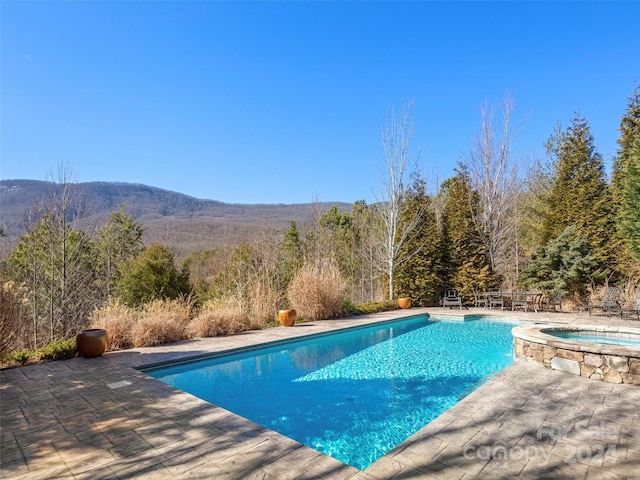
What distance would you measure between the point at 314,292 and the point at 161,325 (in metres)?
4.17

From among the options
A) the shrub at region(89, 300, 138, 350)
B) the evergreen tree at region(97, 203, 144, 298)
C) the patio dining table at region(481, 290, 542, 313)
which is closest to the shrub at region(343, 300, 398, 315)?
the patio dining table at region(481, 290, 542, 313)

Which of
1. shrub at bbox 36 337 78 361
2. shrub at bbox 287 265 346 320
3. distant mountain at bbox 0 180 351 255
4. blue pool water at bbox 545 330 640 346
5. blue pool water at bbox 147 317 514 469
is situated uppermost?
distant mountain at bbox 0 180 351 255

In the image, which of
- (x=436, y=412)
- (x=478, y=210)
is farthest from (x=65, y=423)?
(x=478, y=210)

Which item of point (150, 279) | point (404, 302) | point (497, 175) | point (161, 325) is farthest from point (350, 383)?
point (497, 175)

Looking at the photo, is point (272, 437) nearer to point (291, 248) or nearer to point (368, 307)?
point (368, 307)

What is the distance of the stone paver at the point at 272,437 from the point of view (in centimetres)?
242

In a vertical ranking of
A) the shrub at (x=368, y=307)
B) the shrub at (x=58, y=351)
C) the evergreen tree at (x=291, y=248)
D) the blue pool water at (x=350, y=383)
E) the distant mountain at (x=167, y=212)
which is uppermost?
the distant mountain at (x=167, y=212)

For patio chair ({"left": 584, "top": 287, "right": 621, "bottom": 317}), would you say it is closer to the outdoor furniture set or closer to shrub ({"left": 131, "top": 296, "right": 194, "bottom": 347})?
the outdoor furniture set

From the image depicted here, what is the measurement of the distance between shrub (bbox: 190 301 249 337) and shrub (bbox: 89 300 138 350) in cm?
130

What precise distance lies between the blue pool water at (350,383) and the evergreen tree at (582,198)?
5442mm

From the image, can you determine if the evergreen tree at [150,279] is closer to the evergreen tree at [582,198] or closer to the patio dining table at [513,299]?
the patio dining table at [513,299]

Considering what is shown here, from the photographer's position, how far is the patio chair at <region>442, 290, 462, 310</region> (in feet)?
39.3

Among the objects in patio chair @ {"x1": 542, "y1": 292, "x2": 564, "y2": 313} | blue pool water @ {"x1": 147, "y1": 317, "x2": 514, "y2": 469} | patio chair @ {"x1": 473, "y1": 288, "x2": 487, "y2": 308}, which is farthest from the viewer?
patio chair @ {"x1": 473, "y1": 288, "x2": 487, "y2": 308}

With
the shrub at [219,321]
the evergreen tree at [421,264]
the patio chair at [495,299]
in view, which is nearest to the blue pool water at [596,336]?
the patio chair at [495,299]
